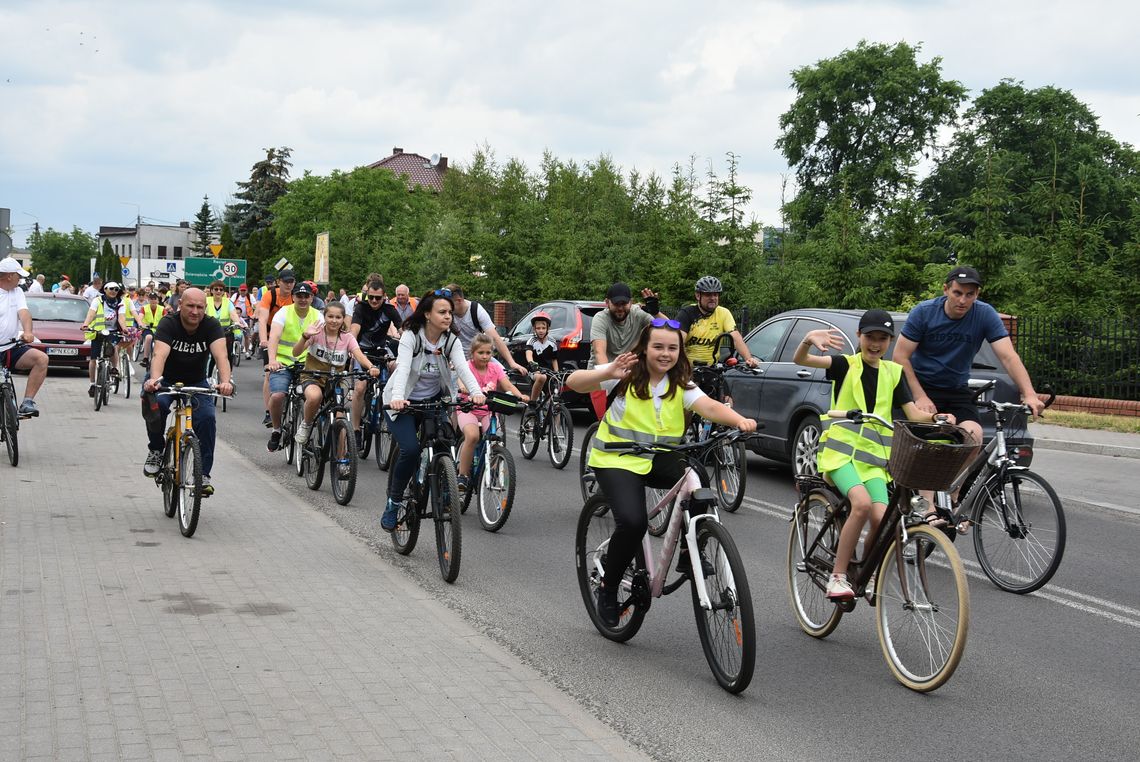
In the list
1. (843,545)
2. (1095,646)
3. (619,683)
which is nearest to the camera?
(619,683)

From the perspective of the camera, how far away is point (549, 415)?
1373cm

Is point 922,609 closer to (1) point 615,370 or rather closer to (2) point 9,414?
(1) point 615,370

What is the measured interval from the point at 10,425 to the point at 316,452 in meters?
3.22

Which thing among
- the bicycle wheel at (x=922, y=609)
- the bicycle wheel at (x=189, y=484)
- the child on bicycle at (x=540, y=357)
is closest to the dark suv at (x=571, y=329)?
the child on bicycle at (x=540, y=357)

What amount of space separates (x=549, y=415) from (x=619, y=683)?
8.13 metres

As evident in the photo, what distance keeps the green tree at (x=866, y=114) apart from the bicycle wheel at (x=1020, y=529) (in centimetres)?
4682

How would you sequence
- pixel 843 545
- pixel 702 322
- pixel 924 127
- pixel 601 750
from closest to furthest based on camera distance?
pixel 601 750, pixel 843 545, pixel 702 322, pixel 924 127

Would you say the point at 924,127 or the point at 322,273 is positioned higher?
the point at 924,127

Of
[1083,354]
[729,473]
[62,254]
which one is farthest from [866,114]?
[62,254]

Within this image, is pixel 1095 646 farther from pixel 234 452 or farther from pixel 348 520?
pixel 234 452

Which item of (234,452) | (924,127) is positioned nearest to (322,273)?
(924,127)

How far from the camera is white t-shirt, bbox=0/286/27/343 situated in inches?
492

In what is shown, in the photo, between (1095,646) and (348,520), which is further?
(348,520)

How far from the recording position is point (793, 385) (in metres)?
11.9
